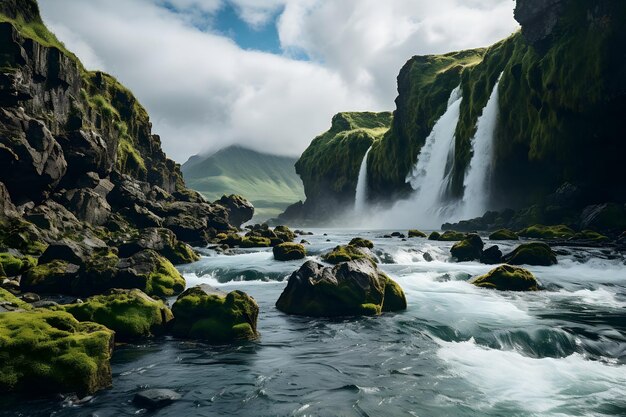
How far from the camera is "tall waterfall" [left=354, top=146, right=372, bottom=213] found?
133625mm

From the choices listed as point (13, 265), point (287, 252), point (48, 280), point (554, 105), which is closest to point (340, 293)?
point (48, 280)

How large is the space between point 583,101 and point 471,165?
89.5ft

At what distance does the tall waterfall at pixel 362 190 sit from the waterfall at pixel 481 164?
52349mm

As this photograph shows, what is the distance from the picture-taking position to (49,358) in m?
10.4

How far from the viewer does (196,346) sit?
48.1 ft

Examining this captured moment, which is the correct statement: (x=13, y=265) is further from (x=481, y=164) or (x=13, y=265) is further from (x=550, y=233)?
(x=481, y=164)

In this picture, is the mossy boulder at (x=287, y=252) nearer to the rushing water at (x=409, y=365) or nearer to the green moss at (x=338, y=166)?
the rushing water at (x=409, y=365)

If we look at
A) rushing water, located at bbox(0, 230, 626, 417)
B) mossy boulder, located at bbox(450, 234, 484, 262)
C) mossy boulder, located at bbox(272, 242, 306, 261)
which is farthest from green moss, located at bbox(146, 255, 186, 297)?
mossy boulder, located at bbox(450, 234, 484, 262)

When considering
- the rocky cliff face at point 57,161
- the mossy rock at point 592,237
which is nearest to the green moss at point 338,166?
the rocky cliff face at point 57,161

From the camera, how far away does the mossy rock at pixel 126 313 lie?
15.0 meters

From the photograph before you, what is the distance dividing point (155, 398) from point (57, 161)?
40.5m

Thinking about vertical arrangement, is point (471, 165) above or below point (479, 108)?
below

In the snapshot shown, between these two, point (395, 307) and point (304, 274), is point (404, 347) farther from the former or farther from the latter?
point (304, 274)

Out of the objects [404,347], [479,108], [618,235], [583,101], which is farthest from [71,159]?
[479,108]
